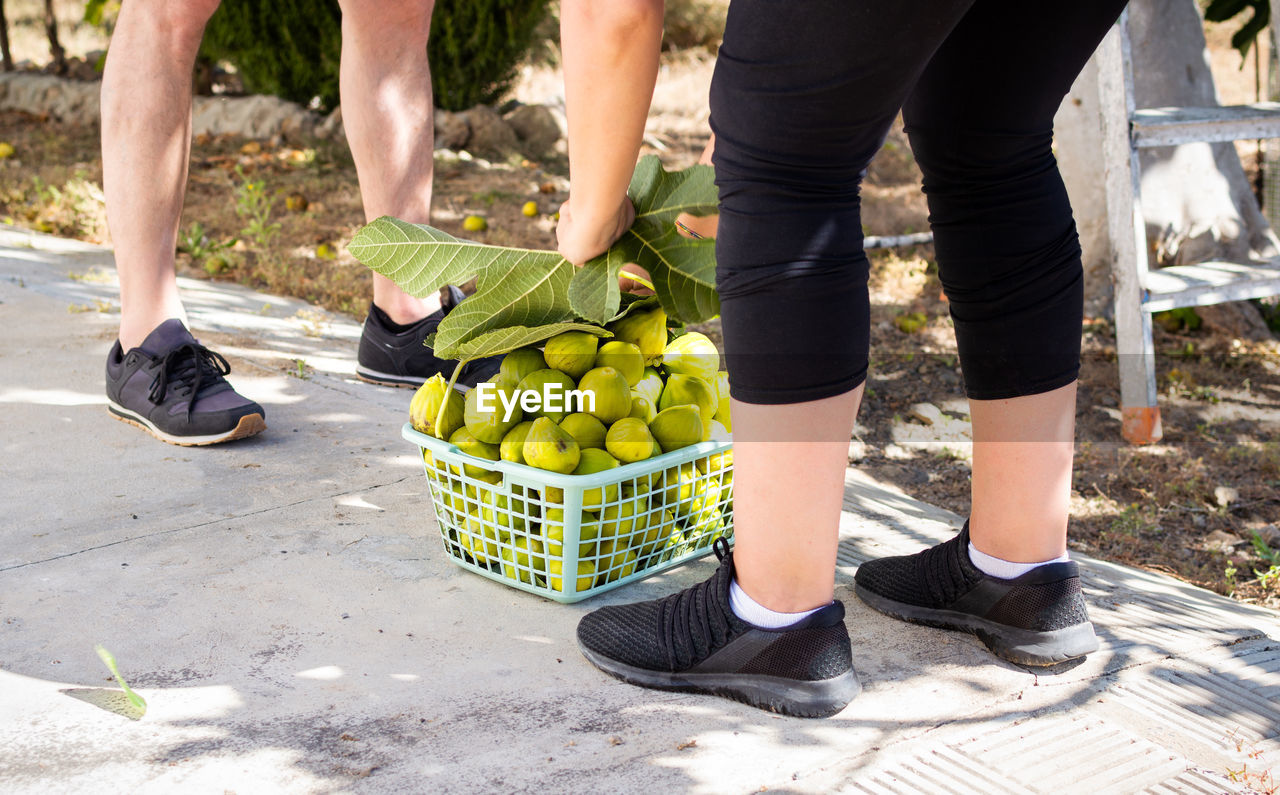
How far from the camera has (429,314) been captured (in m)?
3.14

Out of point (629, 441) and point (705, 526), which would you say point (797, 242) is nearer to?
point (629, 441)

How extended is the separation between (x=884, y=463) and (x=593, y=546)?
4.88 ft

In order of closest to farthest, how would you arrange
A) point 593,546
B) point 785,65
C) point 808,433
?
point 785,65, point 808,433, point 593,546

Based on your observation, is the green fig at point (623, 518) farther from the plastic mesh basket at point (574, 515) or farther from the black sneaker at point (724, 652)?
the black sneaker at point (724, 652)

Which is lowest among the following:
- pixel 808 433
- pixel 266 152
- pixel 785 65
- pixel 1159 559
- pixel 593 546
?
pixel 1159 559

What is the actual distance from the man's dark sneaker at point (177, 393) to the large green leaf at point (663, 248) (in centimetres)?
119

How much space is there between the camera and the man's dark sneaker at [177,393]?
8.62 ft

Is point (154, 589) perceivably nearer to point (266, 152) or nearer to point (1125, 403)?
point (1125, 403)

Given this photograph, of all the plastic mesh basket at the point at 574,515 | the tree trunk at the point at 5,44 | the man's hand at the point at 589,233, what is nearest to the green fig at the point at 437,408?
the plastic mesh basket at the point at 574,515

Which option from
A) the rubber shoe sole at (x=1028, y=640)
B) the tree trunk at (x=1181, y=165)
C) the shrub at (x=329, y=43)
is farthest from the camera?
the shrub at (x=329, y=43)

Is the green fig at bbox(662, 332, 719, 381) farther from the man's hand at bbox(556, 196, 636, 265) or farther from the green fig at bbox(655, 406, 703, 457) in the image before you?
the man's hand at bbox(556, 196, 636, 265)

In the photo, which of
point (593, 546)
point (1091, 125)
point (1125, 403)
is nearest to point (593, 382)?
point (593, 546)

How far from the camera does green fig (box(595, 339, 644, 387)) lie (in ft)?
6.52

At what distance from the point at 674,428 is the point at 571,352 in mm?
233
